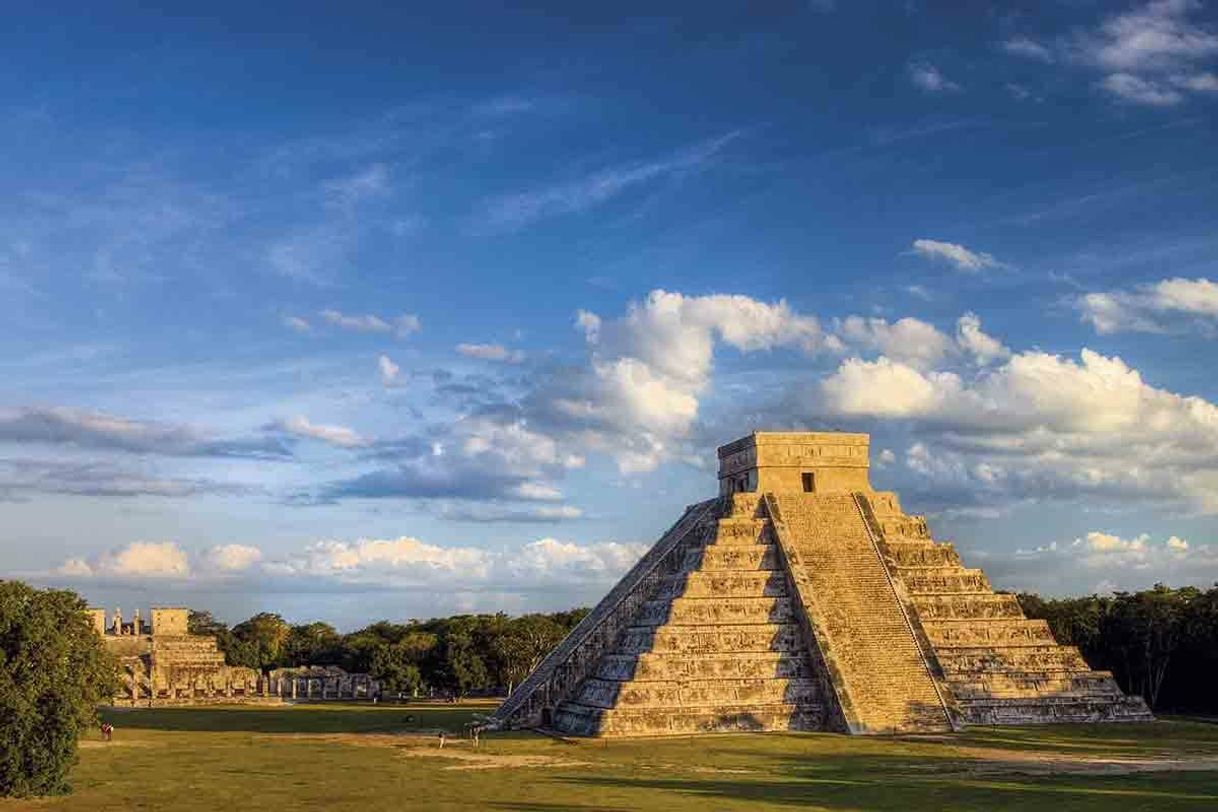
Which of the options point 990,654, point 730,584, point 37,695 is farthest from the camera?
point 730,584

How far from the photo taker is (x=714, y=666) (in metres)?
47.2

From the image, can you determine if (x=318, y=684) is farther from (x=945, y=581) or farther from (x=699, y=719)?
(x=945, y=581)

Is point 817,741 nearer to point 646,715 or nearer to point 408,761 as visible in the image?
point 646,715

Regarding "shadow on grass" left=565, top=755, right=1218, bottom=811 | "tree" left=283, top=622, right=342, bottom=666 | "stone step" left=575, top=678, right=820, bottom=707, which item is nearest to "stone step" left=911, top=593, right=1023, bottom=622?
"stone step" left=575, top=678, right=820, bottom=707

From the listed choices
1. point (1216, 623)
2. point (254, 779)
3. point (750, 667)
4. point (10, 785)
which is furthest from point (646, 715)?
point (1216, 623)

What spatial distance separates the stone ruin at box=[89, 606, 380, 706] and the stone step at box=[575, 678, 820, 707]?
4492 cm

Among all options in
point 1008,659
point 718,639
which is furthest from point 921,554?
point 718,639

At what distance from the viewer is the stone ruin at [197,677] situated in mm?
87188

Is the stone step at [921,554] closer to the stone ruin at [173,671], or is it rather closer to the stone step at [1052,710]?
the stone step at [1052,710]

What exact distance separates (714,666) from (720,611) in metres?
2.65

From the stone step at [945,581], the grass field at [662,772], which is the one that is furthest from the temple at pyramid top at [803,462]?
the grass field at [662,772]

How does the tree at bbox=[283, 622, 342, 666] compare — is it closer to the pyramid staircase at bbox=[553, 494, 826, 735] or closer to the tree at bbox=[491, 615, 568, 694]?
the tree at bbox=[491, 615, 568, 694]

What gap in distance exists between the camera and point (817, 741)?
4328 centimetres

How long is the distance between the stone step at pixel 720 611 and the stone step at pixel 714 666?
1.57m
